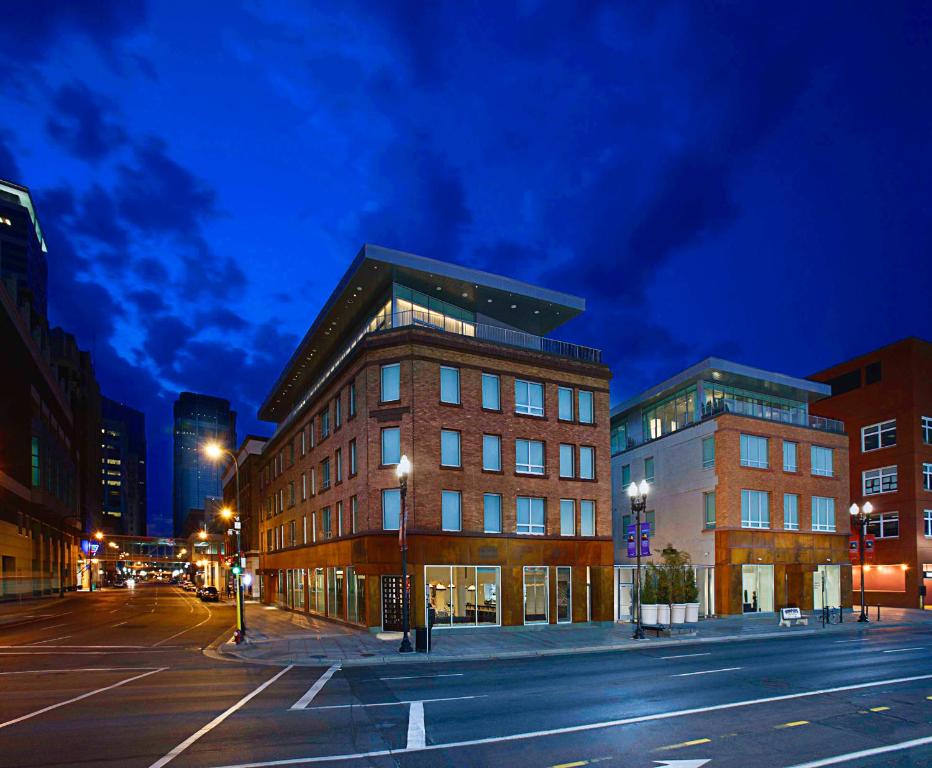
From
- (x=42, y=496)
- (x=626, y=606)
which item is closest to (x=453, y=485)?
(x=626, y=606)

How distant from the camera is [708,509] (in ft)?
160

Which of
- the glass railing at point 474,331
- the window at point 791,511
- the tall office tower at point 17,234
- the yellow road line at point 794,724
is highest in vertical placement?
the tall office tower at point 17,234

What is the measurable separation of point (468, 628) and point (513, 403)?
480 inches

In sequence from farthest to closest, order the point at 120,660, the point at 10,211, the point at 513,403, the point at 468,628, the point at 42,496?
the point at 10,211 → the point at 42,496 → the point at 513,403 → the point at 468,628 → the point at 120,660

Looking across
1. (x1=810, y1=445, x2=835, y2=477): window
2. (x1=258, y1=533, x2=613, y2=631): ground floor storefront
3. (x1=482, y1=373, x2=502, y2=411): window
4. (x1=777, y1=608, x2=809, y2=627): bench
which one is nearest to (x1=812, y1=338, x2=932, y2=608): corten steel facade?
(x1=810, y1=445, x2=835, y2=477): window

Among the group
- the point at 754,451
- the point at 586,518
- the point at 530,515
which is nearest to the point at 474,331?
the point at 530,515

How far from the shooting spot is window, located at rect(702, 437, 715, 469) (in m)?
48.4

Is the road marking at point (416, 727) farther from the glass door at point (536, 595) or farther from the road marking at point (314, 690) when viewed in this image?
the glass door at point (536, 595)

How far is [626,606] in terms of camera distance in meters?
41.6

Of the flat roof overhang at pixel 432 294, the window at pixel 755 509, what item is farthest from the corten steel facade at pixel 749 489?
the flat roof overhang at pixel 432 294

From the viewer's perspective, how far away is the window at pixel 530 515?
3869cm

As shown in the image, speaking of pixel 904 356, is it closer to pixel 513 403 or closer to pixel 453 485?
pixel 513 403

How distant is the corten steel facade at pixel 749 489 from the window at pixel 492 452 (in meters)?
11.7

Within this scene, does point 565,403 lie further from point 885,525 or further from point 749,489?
point 885,525
